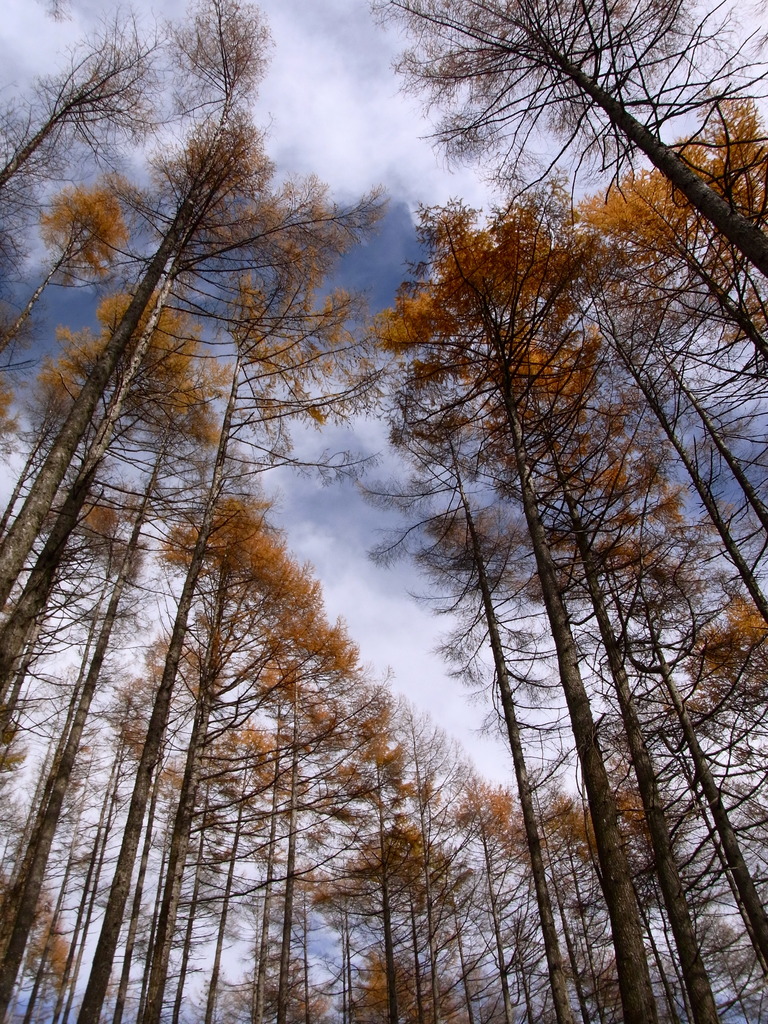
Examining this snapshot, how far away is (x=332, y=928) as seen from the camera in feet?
54.5

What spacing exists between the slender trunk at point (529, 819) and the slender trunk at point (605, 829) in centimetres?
176

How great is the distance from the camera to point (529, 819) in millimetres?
6004

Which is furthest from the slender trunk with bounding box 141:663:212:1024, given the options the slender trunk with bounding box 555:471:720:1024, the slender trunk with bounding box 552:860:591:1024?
the slender trunk with bounding box 555:471:720:1024

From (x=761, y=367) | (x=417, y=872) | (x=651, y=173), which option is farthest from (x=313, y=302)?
(x=417, y=872)

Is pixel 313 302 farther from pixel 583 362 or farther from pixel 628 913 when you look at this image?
pixel 628 913

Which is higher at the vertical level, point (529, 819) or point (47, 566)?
point (47, 566)

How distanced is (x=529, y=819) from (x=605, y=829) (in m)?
4.04

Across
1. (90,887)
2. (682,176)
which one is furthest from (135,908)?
(682,176)

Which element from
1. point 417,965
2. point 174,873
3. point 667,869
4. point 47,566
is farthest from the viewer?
point 417,965

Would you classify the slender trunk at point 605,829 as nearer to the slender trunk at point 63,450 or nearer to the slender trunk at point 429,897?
the slender trunk at point 63,450

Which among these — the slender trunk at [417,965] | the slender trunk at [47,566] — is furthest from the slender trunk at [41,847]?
the slender trunk at [417,965]

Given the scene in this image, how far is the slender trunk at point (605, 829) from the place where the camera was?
2242 mm

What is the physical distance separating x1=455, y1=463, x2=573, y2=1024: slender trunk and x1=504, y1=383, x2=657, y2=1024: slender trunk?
5.78 feet

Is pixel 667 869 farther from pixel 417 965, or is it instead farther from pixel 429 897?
pixel 417 965
